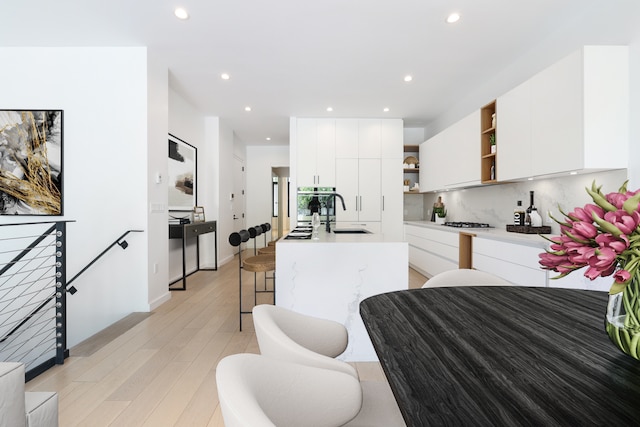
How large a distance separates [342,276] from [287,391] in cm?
166

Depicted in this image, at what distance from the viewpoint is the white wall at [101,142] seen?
10.8 feet

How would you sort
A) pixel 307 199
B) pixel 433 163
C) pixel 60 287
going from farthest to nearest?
pixel 307 199
pixel 433 163
pixel 60 287

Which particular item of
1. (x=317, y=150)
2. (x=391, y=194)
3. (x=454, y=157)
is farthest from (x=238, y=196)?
(x=454, y=157)

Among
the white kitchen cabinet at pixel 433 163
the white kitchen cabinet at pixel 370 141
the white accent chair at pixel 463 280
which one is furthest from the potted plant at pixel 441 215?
the white accent chair at pixel 463 280

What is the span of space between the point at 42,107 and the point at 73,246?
1536 mm

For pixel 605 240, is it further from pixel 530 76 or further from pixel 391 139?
pixel 391 139

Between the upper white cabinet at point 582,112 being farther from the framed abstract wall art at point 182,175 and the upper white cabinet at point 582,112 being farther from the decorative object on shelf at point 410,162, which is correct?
the framed abstract wall art at point 182,175

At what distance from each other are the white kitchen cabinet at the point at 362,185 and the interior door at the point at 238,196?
8.27ft

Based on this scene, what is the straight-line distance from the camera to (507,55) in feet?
11.2

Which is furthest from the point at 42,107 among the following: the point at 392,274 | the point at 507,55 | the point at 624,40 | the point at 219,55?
the point at 624,40

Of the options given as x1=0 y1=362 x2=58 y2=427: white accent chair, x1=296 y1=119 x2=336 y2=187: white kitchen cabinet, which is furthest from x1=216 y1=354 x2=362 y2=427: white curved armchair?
x1=296 y1=119 x2=336 y2=187: white kitchen cabinet

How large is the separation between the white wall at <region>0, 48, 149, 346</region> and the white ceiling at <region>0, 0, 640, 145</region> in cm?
22

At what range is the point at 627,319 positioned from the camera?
0.67 m

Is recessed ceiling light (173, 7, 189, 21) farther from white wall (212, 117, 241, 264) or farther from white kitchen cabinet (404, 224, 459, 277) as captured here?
white kitchen cabinet (404, 224, 459, 277)
